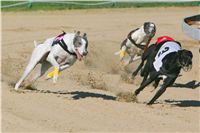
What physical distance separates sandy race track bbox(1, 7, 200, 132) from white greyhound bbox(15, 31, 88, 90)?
0.53m

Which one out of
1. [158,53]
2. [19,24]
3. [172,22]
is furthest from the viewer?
[172,22]

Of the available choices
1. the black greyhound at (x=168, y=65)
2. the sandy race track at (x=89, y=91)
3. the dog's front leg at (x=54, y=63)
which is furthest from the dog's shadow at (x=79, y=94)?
the dog's front leg at (x=54, y=63)

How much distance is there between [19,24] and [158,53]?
10.3m

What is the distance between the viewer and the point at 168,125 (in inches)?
380

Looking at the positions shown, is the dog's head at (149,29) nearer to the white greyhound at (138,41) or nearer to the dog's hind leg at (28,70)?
the white greyhound at (138,41)

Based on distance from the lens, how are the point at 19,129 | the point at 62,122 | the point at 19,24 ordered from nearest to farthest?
the point at 19,129
the point at 62,122
the point at 19,24

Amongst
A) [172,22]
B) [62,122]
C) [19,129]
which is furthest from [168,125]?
[172,22]

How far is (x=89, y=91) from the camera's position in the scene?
12.3m

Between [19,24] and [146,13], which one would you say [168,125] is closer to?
[19,24]

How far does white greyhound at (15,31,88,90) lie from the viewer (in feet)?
34.6

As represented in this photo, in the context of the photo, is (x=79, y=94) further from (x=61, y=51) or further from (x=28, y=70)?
(x=61, y=51)

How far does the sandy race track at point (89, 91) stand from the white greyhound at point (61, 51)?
533 mm

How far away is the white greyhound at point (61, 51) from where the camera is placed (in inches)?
415

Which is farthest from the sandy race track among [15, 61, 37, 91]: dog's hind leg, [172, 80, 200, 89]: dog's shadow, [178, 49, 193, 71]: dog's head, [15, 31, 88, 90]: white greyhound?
[178, 49, 193, 71]: dog's head
